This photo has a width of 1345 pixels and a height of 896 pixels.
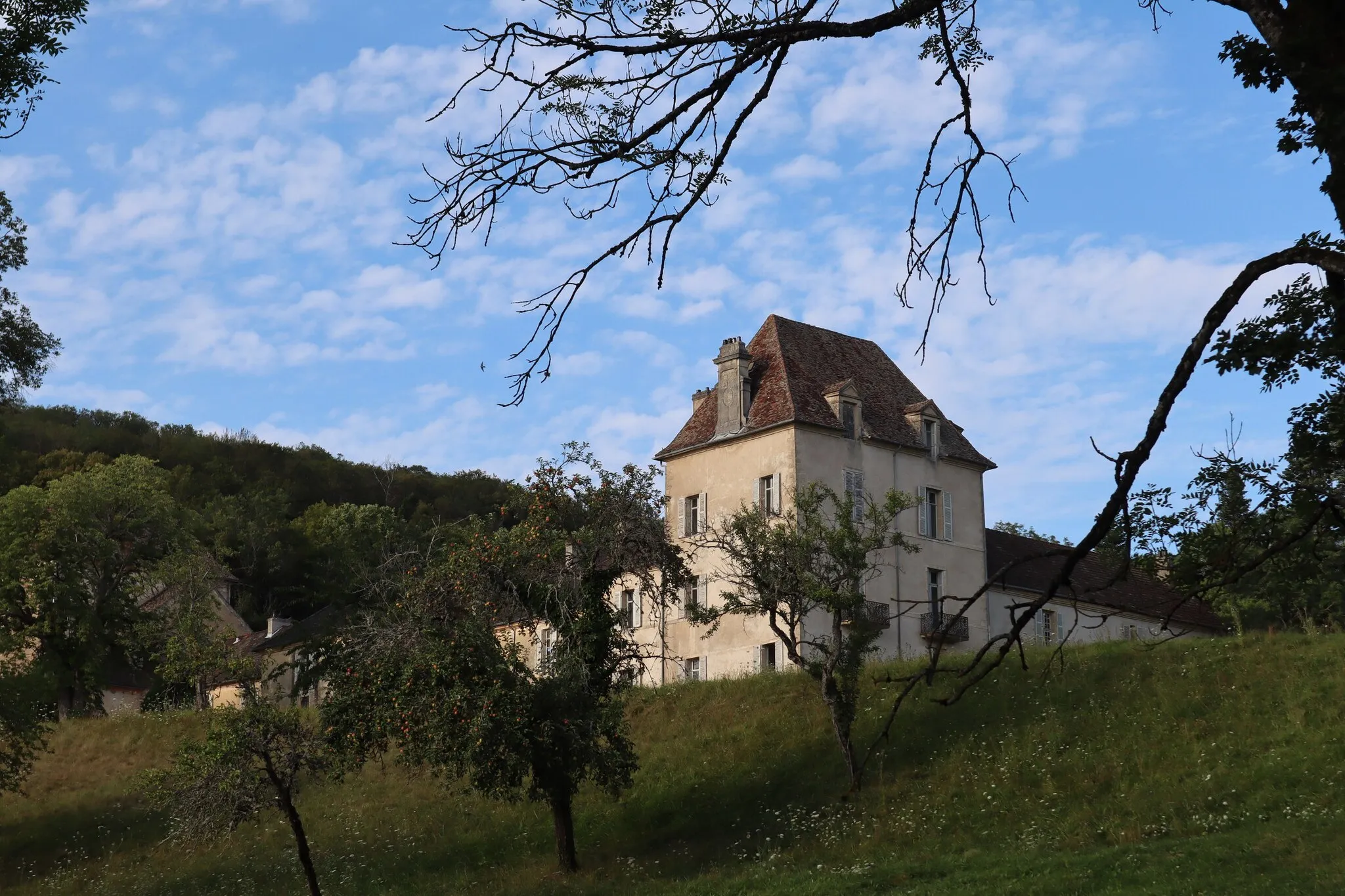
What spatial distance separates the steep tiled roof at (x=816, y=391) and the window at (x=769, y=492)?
1.98 meters

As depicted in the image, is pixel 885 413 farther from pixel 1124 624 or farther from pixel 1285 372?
pixel 1285 372

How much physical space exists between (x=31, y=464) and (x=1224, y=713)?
9516 centimetres

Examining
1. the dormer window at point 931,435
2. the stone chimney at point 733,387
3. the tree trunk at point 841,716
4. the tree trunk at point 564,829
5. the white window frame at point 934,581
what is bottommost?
the tree trunk at point 564,829

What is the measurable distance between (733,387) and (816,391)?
330cm

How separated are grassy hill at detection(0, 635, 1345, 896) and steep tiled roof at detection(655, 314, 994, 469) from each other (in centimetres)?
1442

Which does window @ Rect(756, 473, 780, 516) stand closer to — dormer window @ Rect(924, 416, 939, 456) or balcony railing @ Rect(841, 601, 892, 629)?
balcony railing @ Rect(841, 601, 892, 629)

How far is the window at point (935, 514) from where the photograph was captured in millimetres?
58531

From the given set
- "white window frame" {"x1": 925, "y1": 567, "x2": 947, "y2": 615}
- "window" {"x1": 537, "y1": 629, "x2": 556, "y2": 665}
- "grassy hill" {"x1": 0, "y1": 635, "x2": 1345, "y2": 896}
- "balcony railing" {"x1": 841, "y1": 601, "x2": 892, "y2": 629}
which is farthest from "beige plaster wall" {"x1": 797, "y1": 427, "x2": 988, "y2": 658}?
"window" {"x1": 537, "y1": 629, "x2": 556, "y2": 665}

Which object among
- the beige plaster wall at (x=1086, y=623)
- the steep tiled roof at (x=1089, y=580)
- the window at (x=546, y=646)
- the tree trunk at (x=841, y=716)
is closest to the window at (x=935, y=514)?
the steep tiled roof at (x=1089, y=580)

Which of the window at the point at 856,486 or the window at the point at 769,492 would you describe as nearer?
the window at the point at 769,492

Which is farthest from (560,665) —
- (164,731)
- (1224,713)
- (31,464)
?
(31,464)

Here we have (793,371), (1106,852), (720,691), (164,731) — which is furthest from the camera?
(793,371)

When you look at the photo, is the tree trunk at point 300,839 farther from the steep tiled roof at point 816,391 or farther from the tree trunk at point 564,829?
the steep tiled roof at point 816,391

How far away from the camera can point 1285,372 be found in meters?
9.14
